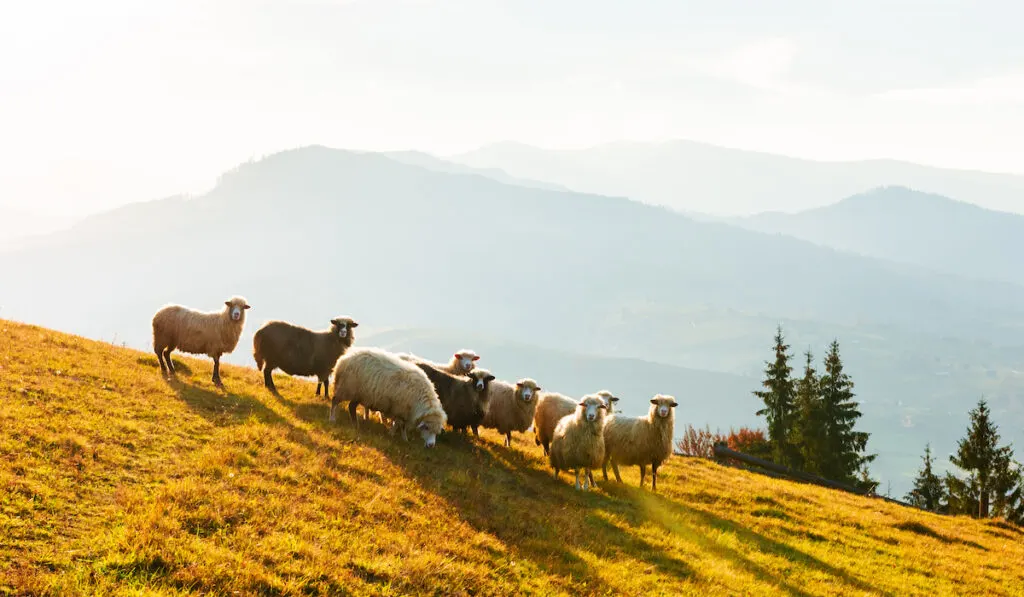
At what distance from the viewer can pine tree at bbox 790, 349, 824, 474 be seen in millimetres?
48719

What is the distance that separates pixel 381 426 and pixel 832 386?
46.4 meters

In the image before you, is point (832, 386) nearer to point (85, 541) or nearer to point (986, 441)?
point (986, 441)

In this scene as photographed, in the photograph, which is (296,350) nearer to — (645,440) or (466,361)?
(466,361)

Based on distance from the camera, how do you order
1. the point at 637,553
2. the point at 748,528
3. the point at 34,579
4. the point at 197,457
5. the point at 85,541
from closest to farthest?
1. the point at 34,579
2. the point at 85,541
3. the point at 197,457
4. the point at 637,553
5. the point at 748,528

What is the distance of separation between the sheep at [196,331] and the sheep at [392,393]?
172 inches

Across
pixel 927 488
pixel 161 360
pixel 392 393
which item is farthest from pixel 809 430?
pixel 161 360

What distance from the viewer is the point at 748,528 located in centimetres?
1602

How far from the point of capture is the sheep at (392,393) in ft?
49.9

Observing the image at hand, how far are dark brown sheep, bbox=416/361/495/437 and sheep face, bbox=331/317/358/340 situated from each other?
9.33 ft

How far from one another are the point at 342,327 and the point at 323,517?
32.0 ft

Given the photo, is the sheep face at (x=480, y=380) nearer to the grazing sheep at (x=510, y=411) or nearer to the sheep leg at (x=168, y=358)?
the grazing sheep at (x=510, y=411)

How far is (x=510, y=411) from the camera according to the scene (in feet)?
63.7

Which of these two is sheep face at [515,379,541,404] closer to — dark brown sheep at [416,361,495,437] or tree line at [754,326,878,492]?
dark brown sheep at [416,361,495,437]

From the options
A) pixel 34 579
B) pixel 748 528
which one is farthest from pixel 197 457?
pixel 748 528
